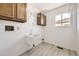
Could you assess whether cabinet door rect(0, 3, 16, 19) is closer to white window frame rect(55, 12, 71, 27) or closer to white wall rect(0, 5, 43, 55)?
white wall rect(0, 5, 43, 55)

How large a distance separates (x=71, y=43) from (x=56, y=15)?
125cm

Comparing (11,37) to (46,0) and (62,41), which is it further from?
(62,41)

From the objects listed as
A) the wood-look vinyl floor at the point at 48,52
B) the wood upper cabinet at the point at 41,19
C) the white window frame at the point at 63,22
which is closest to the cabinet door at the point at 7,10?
the wood-look vinyl floor at the point at 48,52

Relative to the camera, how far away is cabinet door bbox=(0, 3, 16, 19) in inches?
64.2

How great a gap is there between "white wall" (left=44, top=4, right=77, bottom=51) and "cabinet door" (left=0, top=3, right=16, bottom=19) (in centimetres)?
208

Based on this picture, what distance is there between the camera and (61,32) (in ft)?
12.2

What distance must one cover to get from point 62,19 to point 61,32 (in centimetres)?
51

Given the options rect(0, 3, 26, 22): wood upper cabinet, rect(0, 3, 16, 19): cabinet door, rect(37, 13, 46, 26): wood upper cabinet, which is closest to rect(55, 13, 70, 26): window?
rect(37, 13, 46, 26): wood upper cabinet

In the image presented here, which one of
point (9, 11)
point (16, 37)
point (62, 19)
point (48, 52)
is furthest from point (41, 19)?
point (9, 11)

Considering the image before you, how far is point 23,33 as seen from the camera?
9.29 feet

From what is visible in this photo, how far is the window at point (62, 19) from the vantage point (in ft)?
11.4

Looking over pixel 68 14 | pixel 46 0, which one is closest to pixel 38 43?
A: pixel 68 14

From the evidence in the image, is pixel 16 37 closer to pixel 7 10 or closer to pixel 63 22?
pixel 7 10

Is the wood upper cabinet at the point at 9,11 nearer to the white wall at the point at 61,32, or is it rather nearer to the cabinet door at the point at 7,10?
the cabinet door at the point at 7,10
